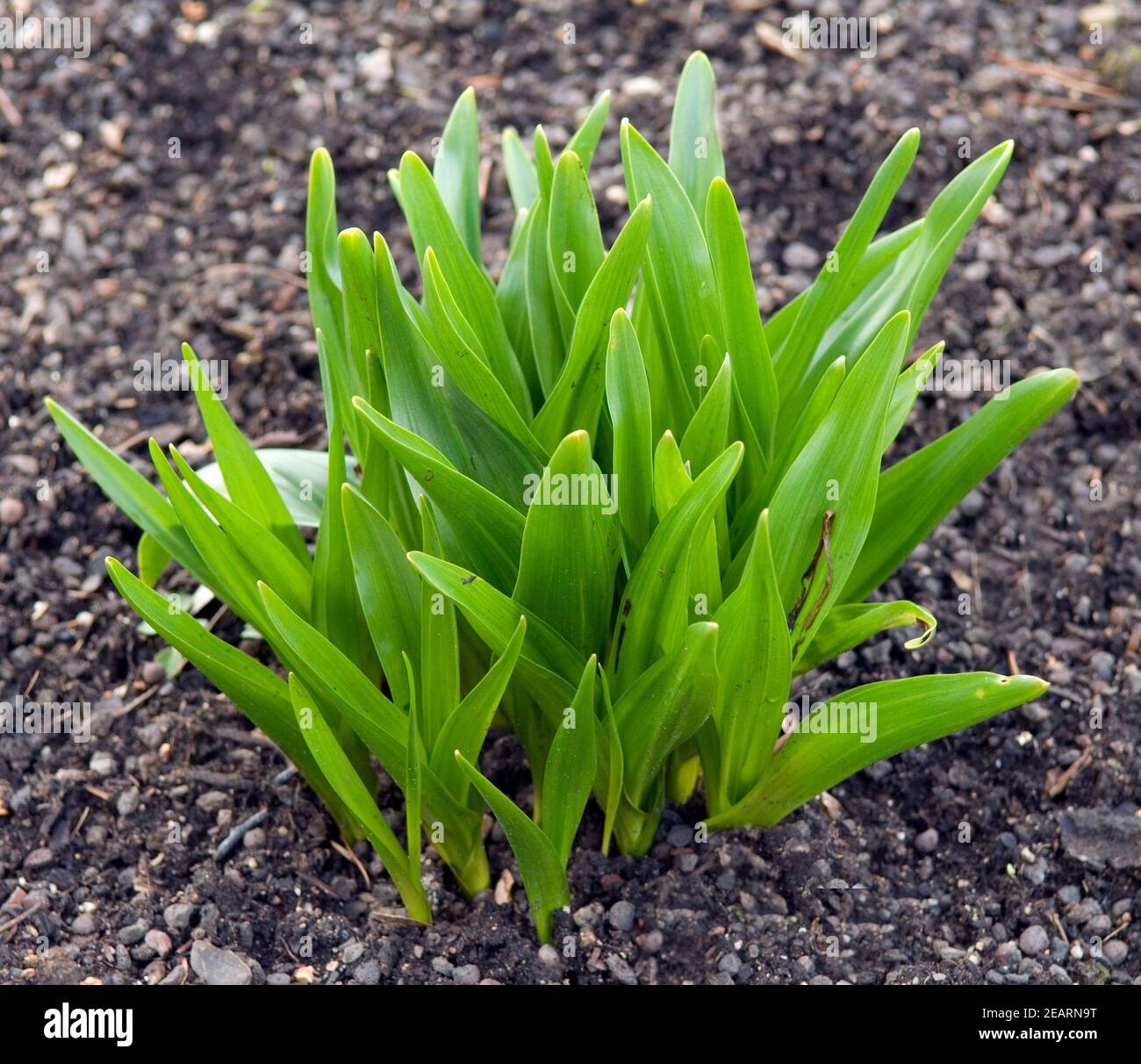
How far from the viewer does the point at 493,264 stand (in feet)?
11.2

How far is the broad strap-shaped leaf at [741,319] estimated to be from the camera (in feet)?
6.61

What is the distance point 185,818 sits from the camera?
8.05ft

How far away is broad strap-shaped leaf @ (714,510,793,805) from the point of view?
1821 mm

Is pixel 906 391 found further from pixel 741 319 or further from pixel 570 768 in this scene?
pixel 570 768

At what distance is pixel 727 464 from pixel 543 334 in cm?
56

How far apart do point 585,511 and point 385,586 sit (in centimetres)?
40

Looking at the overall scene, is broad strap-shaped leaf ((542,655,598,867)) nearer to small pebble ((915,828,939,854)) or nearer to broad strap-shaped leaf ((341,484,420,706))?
broad strap-shaped leaf ((341,484,420,706))

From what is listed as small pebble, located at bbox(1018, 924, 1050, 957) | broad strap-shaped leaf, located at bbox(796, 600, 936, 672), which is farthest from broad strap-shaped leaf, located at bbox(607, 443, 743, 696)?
small pebble, located at bbox(1018, 924, 1050, 957)

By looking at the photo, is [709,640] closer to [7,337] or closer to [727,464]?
[727,464]

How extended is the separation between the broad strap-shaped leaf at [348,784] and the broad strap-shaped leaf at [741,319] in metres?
0.80

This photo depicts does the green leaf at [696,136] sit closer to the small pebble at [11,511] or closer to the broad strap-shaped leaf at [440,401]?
the broad strap-shaped leaf at [440,401]

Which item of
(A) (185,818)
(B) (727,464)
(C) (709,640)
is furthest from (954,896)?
(A) (185,818)

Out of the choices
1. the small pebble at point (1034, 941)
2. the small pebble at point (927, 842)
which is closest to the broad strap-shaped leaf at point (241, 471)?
the small pebble at point (927, 842)
